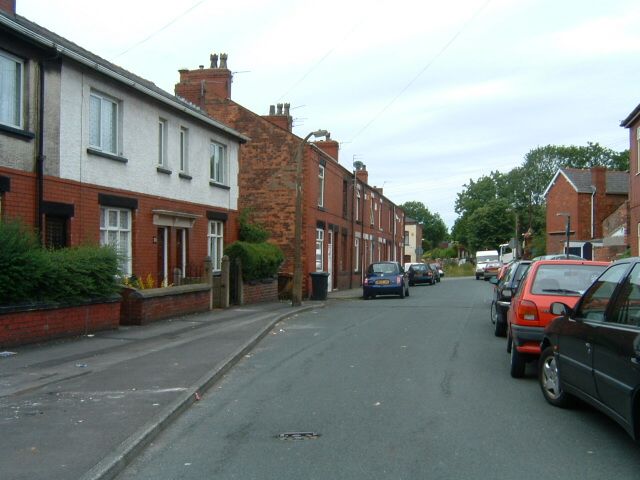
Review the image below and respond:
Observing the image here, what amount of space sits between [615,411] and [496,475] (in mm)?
1179

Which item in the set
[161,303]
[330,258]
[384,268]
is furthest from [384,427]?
[330,258]

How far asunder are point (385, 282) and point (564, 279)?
18.5 metres

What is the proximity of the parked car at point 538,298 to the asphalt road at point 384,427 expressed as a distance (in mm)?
449

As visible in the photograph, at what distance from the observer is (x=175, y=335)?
13.5 metres

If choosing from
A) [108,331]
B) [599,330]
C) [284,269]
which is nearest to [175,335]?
[108,331]

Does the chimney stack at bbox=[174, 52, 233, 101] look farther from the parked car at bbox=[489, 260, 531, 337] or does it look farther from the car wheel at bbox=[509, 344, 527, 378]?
the car wheel at bbox=[509, 344, 527, 378]

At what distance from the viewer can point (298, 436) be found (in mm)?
6297

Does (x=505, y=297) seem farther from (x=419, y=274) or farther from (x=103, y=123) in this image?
(x=419, y=274)

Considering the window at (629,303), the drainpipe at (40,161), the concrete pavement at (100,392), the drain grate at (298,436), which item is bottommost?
the drain grate at (298,436)

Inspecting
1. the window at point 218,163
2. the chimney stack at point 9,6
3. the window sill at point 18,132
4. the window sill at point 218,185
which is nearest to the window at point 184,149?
the window sill at point 218,185

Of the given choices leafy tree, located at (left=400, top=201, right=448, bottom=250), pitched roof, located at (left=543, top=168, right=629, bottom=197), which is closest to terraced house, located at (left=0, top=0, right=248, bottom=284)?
pitched roof, located at (left=543, top=168, right=629, bottom=197)

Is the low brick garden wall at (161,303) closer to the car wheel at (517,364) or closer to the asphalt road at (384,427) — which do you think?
the asphalt road at (384,427)

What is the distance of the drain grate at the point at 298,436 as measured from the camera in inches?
245

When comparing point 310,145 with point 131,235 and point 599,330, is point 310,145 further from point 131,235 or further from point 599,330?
point 599,330
